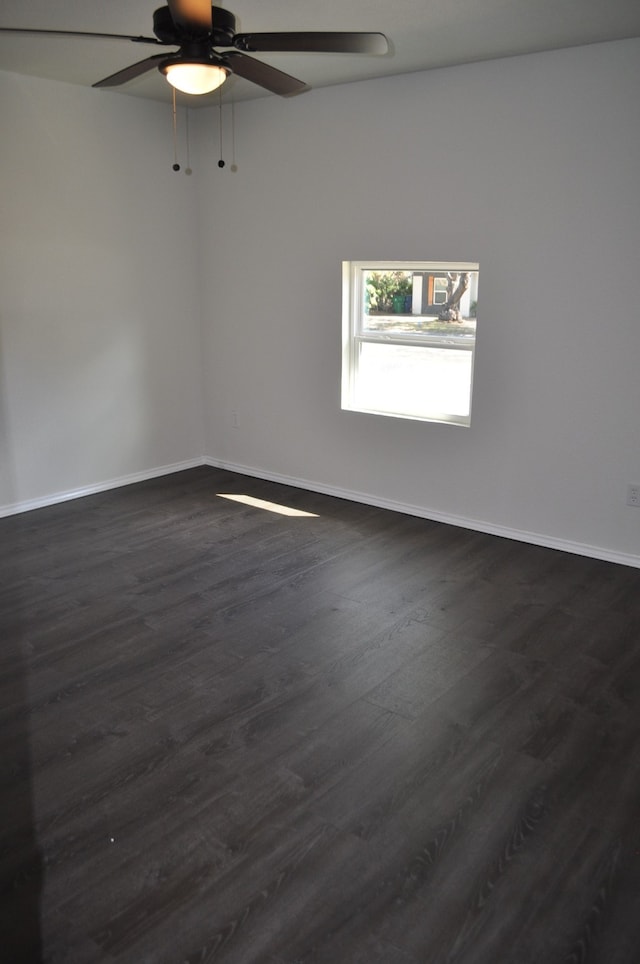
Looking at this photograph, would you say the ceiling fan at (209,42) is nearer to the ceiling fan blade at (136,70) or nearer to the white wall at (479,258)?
the ceiling fan blade at (136,70)

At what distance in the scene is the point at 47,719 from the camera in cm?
276

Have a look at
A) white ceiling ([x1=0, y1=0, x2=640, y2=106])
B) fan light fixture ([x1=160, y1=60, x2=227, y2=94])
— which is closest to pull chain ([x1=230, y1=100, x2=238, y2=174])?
white ceiling ([x1=0, y1=0, x2=640, y2=106])

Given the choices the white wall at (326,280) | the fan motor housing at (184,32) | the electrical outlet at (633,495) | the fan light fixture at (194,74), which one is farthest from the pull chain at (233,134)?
the electrical outlet at (633,495)

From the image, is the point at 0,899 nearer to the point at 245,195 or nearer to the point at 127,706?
the point at 127,706

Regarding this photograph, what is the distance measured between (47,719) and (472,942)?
165 cm

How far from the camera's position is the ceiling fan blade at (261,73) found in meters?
2.58

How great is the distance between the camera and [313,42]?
248cm

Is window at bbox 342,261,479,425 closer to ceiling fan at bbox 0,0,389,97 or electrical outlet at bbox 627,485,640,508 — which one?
electrical outlet at bbox 627,485,640,508

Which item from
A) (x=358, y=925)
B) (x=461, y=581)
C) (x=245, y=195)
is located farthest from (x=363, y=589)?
(x=245, y=195)

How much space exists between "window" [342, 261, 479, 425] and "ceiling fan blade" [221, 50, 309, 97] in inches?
70.9

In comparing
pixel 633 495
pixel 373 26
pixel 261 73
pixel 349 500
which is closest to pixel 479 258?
pixel 373 26

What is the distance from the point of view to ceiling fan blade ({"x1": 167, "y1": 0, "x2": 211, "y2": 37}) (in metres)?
2.20

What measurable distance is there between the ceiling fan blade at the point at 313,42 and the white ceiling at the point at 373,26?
784 mm

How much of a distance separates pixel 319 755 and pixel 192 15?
2353mm
